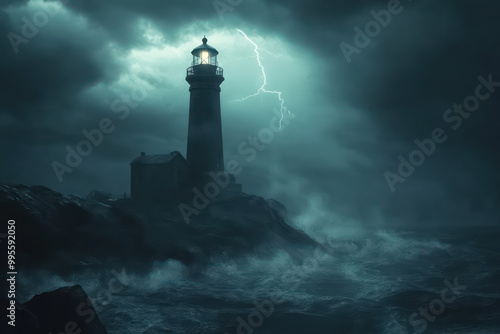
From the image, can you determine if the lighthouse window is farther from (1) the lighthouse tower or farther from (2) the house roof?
(2) the house roof

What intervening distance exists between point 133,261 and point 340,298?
15876 millimetres

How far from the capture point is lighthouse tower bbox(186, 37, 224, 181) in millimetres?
40875

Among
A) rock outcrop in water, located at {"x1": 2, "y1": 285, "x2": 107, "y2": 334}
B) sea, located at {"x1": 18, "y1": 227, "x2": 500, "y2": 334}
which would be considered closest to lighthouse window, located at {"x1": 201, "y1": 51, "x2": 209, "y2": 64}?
sea, located at {"x1": 18, "y1": 227, "x2": 500, "y2": 334}

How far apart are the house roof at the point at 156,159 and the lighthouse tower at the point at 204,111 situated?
276 cm

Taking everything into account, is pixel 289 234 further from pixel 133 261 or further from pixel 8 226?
pixel 8 226

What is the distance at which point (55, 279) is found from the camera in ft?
75.9

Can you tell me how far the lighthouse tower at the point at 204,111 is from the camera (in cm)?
4088

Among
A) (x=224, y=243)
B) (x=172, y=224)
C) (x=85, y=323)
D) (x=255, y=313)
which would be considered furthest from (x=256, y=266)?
(x=85, y=323)

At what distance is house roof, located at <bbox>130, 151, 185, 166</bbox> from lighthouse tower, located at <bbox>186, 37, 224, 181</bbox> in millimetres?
2761

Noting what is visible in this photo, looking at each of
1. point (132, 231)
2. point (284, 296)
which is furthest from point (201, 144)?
point (284, 296)

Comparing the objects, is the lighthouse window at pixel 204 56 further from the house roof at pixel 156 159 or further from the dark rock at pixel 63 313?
the dark rock at pixel 63 313

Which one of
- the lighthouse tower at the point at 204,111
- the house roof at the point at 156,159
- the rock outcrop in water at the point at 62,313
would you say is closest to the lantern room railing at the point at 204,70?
the lighthouse tower at the point at 204,111

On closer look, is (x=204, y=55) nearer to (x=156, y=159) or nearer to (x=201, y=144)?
(x=201, y=144)

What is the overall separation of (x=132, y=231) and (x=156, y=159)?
1005 cm
